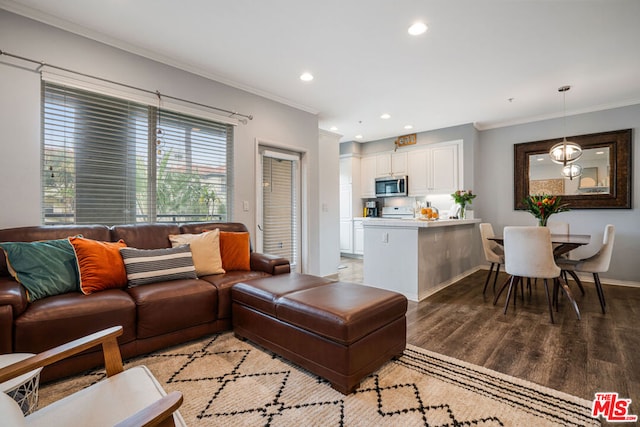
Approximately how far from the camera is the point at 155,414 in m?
0.76

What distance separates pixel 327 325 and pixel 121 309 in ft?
4.60

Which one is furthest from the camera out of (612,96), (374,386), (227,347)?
(612,96)

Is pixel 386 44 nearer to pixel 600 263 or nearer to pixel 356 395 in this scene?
pixel 356 395

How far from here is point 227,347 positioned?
92.4 inches

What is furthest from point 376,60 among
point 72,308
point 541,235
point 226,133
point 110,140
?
point 72,308

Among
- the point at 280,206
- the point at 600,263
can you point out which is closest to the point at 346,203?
the point at 280,206

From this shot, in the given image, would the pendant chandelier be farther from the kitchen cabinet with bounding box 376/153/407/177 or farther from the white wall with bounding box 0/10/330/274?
the white wall with bounding box 0/10/330/274

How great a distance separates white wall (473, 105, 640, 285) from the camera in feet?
14.4

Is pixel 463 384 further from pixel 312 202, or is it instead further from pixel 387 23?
pixel 312 202

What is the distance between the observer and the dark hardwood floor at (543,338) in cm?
191

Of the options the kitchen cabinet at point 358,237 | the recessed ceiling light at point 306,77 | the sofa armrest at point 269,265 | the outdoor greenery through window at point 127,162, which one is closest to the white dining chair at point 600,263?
the sofa armrest at point 269,265

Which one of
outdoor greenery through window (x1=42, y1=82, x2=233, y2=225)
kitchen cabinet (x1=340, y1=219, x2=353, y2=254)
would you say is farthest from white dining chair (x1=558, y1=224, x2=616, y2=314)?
kitchen cabinet (x1=340, y1=219, x2=353, y2=254)

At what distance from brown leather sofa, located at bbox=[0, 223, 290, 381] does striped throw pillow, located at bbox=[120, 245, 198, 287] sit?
0.24 feet

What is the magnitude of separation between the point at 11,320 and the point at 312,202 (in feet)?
11.4
